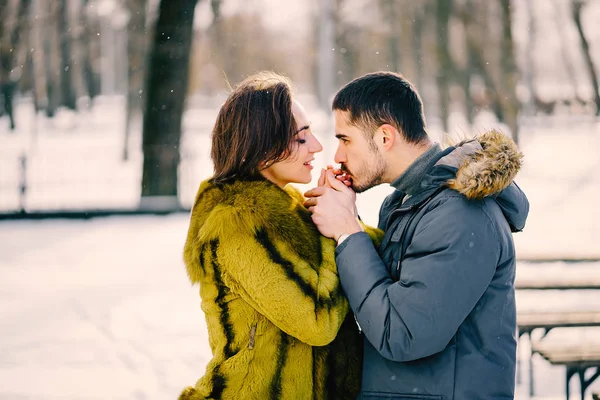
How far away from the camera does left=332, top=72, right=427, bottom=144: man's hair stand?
2.49 metres

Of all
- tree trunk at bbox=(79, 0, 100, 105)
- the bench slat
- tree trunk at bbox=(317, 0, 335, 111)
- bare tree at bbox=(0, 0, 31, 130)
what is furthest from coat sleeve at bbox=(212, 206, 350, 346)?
A: tree trunk at bbox=(79, 0, 100, 105)

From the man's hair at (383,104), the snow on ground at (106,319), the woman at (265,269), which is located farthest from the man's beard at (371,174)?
the snow on ground at (106,319)

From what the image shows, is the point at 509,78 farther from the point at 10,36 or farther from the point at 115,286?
the point at 10,36

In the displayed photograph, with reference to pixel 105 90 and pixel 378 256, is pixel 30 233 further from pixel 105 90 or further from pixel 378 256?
pixel 105 90

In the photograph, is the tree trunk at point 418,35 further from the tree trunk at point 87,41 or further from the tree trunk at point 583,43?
the tree trunk at point 87,41

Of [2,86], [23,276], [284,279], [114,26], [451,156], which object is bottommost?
[23,276]

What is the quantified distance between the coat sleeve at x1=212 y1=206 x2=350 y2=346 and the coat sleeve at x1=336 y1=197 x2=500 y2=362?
9 centimetres

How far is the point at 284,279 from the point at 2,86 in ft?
91.8

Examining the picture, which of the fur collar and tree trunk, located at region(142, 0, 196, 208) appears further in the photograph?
tree trunk, located at region(142, 0, 196, 208)

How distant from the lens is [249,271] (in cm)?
230

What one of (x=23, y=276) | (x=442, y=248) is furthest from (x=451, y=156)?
(x=23, y=276)

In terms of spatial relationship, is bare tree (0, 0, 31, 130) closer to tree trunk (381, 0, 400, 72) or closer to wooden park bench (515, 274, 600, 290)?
tree trunk (381, 0, 400, 72)

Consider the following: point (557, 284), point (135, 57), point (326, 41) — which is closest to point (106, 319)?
point (557, 284)

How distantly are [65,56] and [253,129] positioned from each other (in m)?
36.0
